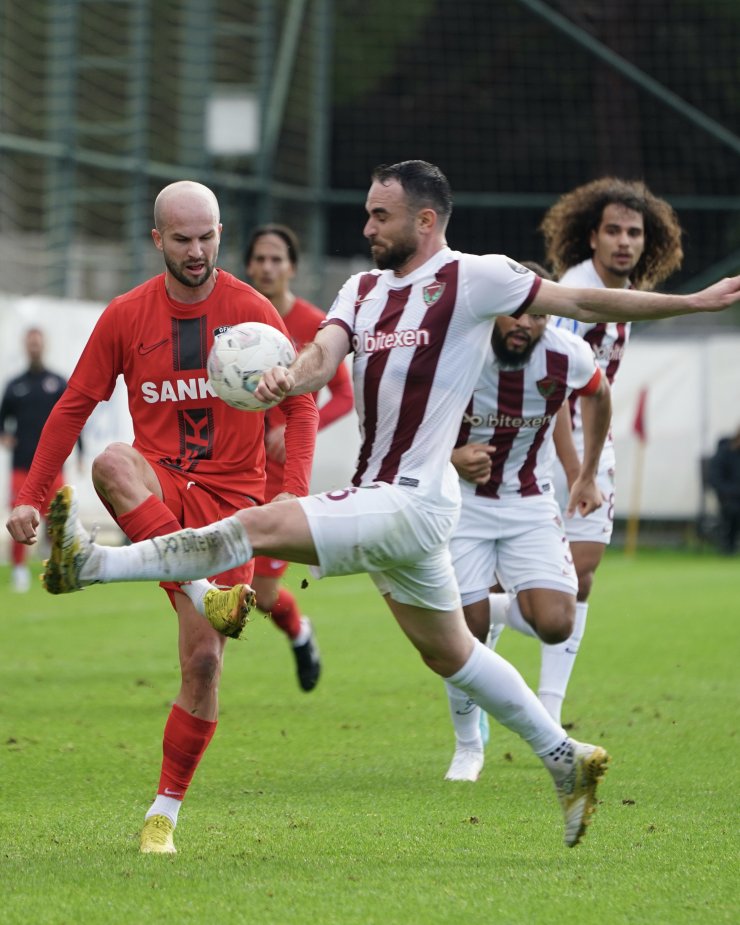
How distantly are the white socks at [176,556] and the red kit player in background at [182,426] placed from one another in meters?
0.48

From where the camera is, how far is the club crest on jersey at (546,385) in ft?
21.2

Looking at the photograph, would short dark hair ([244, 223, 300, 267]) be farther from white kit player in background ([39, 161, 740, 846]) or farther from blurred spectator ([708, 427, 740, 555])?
blurred spectator ([708, 427, 740, 555])

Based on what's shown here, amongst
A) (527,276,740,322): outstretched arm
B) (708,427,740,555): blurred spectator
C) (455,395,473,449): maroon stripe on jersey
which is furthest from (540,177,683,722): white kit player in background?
(708,427,740,555): blurred spectator

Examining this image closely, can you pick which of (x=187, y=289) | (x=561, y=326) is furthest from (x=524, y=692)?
(x=561, y=326)

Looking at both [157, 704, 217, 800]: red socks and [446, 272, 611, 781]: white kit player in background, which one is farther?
[446, 272, 611, 781]: white kit player in background

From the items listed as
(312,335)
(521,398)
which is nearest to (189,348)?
Result: (521,398)

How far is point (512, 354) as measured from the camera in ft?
21.2

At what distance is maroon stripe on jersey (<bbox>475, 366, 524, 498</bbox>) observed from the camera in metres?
6.48

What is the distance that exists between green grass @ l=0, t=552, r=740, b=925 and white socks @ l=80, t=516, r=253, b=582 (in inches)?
35.4

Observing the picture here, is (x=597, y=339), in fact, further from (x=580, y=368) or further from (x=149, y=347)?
(x=149, y=347)

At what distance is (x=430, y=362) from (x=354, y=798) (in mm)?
1890

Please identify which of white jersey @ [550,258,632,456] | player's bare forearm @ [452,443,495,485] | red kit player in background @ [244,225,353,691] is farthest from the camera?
red kit player in background @ [244,225,353,691]

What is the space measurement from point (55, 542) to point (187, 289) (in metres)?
1.20

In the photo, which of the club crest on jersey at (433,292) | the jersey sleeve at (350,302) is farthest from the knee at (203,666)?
the club crest on jersey at (433,292)
